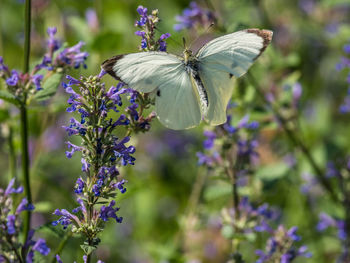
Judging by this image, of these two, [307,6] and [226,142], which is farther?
[307,6]

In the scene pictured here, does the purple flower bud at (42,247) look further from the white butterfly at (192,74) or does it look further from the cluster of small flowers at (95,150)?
the white butterfly at (192,74)

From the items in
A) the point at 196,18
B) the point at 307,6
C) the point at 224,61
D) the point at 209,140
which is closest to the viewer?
the point at 224,61

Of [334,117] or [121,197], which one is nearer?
[121,197]

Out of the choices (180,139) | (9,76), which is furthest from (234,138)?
(180,139)

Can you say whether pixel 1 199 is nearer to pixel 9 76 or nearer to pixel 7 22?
pixel 9 76

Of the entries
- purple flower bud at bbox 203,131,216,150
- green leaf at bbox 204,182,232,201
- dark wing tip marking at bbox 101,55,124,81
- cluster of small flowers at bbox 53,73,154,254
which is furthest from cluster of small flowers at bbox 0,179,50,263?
green leaf at bbox 204,182,232,201

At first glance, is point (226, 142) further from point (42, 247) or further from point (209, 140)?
point (42, 247)

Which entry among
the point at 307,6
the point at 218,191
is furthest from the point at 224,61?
the point at 307,6
